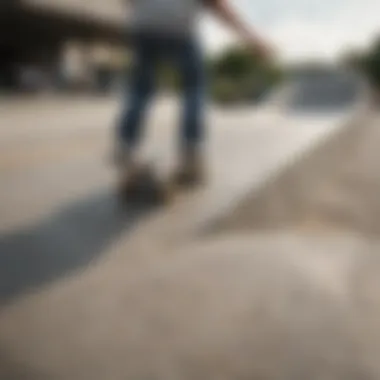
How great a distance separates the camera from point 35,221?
2738mm

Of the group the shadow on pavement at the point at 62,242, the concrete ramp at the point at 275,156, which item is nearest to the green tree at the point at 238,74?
the concrete ramp at the point at 275,156

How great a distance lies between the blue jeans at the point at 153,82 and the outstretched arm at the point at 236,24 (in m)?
0.25

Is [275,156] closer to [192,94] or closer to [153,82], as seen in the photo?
[192,94]

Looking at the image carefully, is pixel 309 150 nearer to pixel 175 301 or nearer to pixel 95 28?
pixel 95 28

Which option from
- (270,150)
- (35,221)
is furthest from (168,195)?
(270,150)

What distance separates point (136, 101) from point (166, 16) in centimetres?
49

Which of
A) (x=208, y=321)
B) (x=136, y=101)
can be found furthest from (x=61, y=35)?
(x=208, y=321)

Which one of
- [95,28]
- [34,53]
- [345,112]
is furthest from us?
[345,112]

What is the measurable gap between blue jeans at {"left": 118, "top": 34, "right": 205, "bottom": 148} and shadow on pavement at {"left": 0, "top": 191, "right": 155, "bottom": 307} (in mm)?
382

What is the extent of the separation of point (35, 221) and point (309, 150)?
9.80ft

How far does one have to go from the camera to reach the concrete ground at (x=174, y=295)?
1469 mm

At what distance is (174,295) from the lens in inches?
71.9

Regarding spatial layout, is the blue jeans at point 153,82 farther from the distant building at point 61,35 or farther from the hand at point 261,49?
the hand at point 261,49

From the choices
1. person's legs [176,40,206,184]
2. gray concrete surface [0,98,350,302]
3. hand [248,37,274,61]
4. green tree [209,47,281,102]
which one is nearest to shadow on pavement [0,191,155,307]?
gray concrete surface [0,98,350,302]
